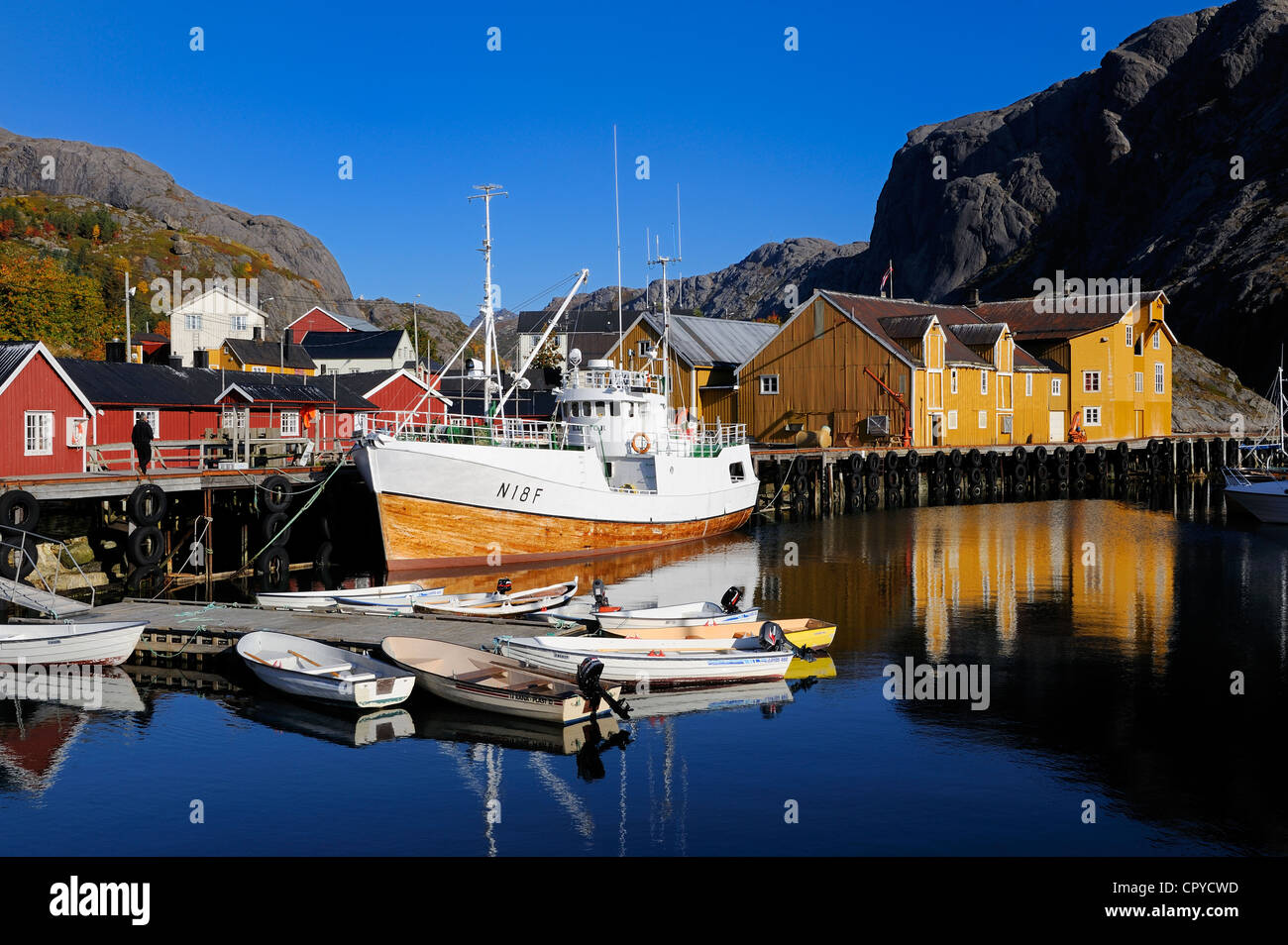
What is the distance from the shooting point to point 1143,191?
145 m

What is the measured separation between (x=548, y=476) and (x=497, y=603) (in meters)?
11.7

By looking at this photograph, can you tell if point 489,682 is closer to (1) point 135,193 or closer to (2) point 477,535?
(2) point 477,535

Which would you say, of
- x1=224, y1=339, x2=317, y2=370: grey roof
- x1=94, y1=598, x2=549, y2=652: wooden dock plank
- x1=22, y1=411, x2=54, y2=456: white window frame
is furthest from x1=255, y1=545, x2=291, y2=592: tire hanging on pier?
x1=224, y1=339, x2=317, y2=370: grey roof

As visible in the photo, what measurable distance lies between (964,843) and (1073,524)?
3801 cm

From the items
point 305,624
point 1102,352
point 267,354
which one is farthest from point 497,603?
point 1102,352

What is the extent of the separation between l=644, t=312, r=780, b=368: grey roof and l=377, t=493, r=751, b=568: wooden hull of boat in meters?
31.6

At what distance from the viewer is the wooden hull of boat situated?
117 ft

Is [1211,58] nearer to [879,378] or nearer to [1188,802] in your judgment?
[879,378]

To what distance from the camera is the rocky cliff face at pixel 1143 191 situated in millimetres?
106375

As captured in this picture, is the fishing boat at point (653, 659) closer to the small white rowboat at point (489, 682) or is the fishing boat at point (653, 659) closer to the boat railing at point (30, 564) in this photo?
the small white rowboat at point (489, 682)

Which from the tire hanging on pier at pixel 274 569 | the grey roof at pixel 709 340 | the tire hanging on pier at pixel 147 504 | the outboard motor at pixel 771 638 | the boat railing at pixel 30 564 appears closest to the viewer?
the outboard motor at pixel 771 638

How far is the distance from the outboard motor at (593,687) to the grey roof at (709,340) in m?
51.4

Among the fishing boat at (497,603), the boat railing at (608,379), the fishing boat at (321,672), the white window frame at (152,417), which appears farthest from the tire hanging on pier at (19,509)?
the boat railing at (608,379)

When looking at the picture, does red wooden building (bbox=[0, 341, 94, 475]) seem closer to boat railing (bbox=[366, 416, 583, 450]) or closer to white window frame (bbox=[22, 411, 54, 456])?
white window frame (bbox=[22, 411, 54, 456])
